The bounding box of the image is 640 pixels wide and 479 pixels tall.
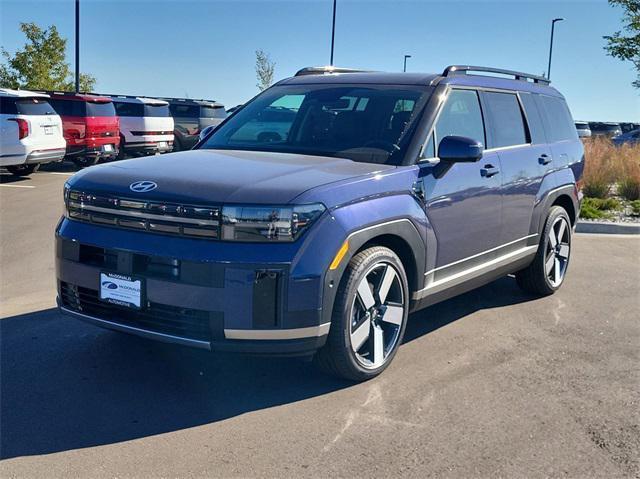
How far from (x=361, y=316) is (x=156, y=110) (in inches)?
662

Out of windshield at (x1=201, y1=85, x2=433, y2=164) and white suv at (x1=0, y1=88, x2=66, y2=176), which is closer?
windshield at (x1=201, y1=85, x2=433, y2=164)

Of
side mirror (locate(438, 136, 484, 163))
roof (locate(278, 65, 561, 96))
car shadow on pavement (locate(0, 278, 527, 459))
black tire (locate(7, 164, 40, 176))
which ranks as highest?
roof (locate(278, 65, 561, 96))

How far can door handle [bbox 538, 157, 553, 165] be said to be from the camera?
6.07m

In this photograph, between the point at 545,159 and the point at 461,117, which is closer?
the point at 461,117

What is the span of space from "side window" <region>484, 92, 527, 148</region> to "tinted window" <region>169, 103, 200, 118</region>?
1752 cm

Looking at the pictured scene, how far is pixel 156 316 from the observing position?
3.83m

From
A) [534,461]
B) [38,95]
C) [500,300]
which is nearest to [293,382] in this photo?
[534,461]

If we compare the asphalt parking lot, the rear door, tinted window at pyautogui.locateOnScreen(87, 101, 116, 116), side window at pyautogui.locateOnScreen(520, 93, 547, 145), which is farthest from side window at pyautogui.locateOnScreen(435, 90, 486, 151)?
tinted window at pyautogui.locateOnScreen(87, 101, 116, 116)

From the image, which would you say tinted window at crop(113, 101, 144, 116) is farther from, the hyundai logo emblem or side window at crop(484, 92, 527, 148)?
the hyundai logo emblem

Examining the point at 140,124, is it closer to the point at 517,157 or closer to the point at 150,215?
the point at 517,157

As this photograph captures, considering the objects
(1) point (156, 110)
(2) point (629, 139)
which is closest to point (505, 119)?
(1) point (156, 110)

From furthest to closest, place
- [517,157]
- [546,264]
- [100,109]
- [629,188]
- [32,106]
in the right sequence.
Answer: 1. [100,109]
2. [32,106]
3. [629,188]
4. [546,264]
5. [517,157]

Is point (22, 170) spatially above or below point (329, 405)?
above

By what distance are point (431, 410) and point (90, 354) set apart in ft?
7.28
